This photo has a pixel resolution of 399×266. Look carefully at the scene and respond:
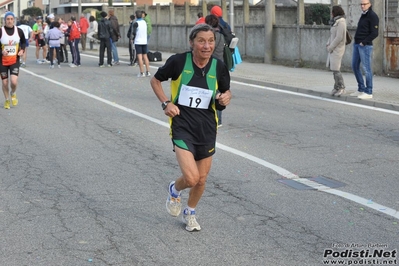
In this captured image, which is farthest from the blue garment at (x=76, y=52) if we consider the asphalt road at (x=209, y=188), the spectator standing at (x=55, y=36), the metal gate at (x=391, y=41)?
the asphalt road at (x=209, y=188)

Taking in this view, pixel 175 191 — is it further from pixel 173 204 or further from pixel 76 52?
pixel 76 52

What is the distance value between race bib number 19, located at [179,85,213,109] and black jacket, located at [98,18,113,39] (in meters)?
20.3

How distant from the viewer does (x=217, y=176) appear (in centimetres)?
884

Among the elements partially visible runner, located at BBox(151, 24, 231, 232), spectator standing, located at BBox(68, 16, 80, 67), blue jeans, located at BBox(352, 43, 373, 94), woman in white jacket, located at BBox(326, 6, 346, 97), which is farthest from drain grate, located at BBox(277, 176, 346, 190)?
spectator standing, located at BBox(68, 16, 80, 67)

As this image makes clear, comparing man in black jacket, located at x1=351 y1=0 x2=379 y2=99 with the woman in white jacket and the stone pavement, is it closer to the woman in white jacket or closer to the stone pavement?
the woman in white jacket

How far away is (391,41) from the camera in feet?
65.4

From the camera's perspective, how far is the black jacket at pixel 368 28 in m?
15.1

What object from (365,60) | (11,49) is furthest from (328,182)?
(11,49)

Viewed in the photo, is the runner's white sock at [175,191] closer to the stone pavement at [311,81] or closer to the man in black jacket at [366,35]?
the stone pavement at [311,81]

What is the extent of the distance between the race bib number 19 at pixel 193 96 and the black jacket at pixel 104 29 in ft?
66.6

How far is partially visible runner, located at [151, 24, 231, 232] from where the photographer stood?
6.30 metres

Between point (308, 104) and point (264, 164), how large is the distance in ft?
19.9

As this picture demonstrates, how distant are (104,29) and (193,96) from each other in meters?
20.4

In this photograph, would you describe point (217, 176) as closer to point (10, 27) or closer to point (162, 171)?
point (162, 171)
